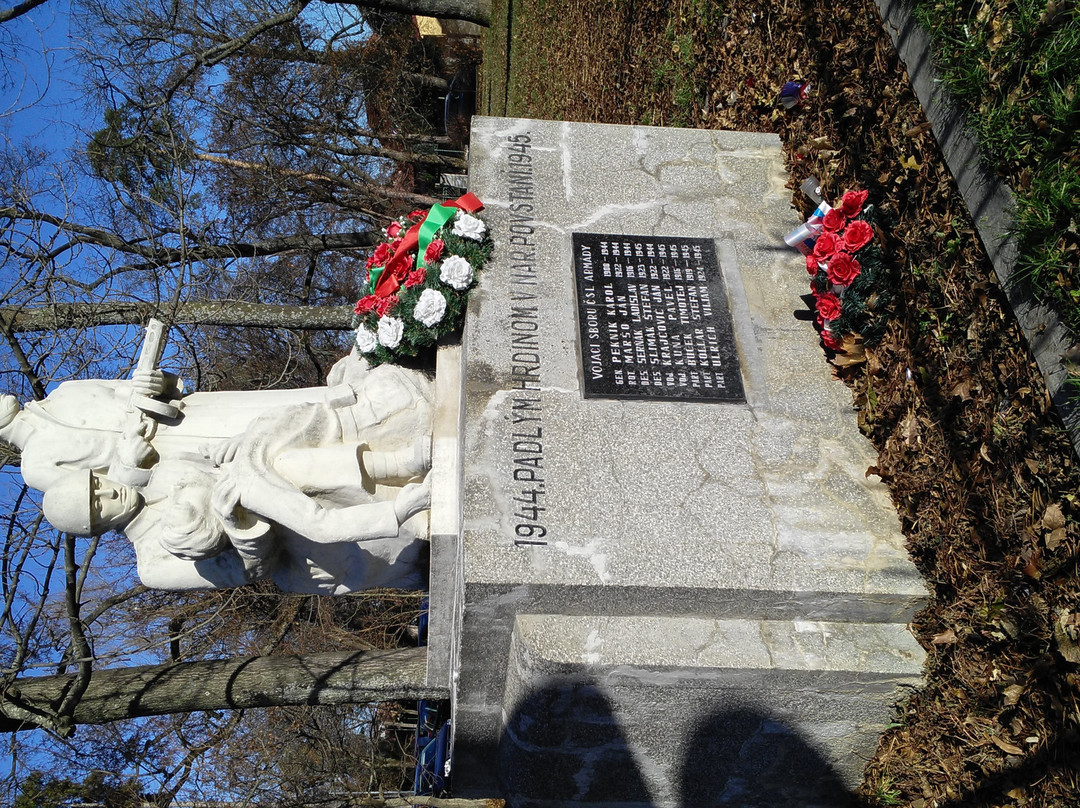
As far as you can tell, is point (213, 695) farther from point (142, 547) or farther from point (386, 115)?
point (386, 115)

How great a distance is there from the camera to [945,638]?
3334 millimetres

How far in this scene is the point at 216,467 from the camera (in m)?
4.21

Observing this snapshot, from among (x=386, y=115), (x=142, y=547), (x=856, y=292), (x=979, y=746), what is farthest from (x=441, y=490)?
(x=386, y=115)

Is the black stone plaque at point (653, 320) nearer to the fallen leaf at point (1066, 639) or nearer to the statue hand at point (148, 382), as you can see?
the fallen leaf at point (1066, 639)

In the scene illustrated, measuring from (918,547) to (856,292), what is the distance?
1.28 meters

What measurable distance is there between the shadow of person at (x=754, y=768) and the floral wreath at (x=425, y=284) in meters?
2.44

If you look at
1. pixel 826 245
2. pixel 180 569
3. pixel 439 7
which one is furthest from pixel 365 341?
pixel 439 7

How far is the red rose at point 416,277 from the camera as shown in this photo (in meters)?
4.53

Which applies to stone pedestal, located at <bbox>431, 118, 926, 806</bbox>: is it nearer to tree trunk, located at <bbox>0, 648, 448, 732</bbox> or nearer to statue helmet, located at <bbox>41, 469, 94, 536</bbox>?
tree trunk, located at <bbox>0, 648, 448, 732</bbox>

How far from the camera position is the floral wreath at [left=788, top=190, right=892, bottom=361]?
13.0ft

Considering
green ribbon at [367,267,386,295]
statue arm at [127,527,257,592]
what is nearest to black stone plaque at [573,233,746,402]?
green ribbon at [367,267,386,295]

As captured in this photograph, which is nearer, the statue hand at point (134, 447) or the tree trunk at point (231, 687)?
the statue hand at point (134, 447)

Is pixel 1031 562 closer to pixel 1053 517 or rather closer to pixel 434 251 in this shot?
pixel 1053 517

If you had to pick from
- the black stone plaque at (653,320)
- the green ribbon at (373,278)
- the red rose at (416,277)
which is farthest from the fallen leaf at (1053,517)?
the green ribbon at (373,278)
